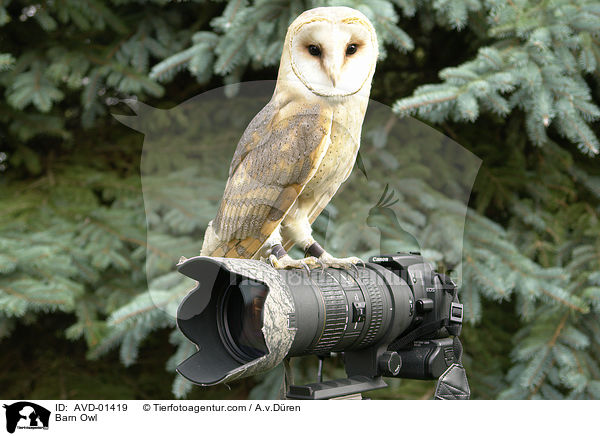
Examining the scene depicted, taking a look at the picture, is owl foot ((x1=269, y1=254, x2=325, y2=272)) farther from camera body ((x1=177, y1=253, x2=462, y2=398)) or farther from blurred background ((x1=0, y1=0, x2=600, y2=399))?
blurred background ((x1=0, y1=0, x2=600, y2=399))

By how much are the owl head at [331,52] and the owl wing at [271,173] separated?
4 centimetres

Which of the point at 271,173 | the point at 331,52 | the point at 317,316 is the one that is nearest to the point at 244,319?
the point at 317,316

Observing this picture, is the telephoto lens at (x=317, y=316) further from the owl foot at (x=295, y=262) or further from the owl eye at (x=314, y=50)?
the owl eye at (x=314, y=50)

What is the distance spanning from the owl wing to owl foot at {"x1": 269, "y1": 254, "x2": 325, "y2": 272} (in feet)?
0.13

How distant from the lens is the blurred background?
1.36m

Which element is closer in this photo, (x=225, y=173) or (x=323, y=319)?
(x=323, y=319)

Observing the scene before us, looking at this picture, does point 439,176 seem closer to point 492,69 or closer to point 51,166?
point 492,69

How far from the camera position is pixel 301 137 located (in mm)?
911

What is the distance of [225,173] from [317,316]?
1.47 ft

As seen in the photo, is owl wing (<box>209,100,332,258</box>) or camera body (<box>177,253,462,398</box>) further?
owl wing (<box>209,100,332,258</box>)

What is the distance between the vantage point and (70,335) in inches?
73.9

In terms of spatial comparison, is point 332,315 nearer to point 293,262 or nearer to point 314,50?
point 293,262

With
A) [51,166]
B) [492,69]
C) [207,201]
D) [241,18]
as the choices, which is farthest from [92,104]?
[492,69]
